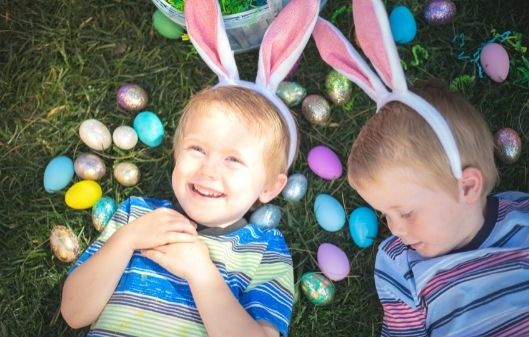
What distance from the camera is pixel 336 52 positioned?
5.47 feet

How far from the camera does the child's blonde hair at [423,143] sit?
5.03ft

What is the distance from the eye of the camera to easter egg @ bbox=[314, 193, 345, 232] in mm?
1979

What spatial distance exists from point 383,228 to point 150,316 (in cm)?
82

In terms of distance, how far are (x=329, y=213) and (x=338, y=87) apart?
1.39 ft

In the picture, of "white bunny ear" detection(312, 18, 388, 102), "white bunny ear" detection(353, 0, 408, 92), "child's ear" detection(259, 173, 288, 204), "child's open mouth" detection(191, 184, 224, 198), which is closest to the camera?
"white bunny ear" detection(353, 0, 408, 92)

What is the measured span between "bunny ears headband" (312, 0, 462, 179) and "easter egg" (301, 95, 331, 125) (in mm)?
364

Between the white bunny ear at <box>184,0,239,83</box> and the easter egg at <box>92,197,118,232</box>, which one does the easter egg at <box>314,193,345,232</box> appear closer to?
the white bunny ear at <box>184,0,239,83</box>

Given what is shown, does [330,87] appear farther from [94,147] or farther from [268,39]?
[94,147]

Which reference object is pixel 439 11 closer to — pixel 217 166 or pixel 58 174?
pixel 217 166

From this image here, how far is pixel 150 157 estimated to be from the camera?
6.91 feet

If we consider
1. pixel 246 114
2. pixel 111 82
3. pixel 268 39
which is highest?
pixel 268 39

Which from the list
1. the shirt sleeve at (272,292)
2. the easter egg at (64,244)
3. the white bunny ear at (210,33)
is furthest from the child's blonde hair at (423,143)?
the easter egg at (64,244)

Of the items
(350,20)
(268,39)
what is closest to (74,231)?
(268,39)

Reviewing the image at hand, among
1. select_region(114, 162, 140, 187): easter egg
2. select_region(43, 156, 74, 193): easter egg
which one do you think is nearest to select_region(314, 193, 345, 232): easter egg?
select_region(114, 162, 140, 187): easter egg
